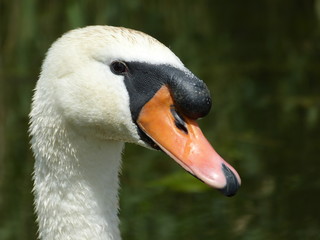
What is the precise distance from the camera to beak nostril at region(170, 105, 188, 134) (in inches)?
144

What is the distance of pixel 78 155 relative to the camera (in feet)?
12.6

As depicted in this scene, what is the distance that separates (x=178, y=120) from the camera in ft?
12.0

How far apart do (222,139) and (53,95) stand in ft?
13.1

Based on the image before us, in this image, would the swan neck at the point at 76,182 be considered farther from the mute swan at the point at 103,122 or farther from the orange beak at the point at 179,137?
the orange beak at the point at 179,137

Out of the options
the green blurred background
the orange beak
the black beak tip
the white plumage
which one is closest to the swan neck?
the white plumage

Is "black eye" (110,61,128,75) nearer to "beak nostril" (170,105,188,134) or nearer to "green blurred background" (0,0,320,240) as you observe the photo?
"beak nostril" (170,105,188,134)

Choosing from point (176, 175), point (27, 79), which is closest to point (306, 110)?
Answer: point (176, 175)

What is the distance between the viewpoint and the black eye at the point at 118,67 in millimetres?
3688

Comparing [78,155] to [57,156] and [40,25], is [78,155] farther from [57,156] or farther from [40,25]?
[40,25]

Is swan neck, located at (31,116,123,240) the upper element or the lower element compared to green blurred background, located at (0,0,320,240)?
upper

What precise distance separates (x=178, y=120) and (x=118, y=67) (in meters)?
0.30

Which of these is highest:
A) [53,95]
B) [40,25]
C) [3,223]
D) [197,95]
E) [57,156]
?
[197,95]

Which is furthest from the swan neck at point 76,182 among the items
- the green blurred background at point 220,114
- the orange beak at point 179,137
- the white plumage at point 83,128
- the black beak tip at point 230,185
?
the green blurred background at point 220,114

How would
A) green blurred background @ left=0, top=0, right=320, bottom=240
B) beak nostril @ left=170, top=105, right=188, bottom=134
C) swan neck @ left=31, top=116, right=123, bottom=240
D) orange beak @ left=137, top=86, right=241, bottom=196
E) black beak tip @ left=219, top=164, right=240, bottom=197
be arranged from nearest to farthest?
1. black beak tip @ left=219, top=164, right=240, bottom=197
2. orange beak @ left=137, top=86, right=241, bottom=196
3. beak nostril @ left=170, top=105, right=188, bottom=134
4. swan neck @ left=31, top=116, right=123, bottom=240
5. green blurred background @ left=0, top=0, right=320, bottom=240
